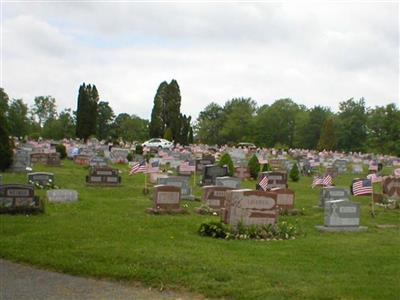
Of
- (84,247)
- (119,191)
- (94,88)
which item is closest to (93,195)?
(119,191)

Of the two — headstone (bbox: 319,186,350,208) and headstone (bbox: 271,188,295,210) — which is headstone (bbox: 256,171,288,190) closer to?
headstone (bbox: 319,186,350,208)

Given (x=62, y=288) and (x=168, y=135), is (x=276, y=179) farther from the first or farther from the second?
(x=168, y=135)

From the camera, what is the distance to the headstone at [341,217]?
15391 mm

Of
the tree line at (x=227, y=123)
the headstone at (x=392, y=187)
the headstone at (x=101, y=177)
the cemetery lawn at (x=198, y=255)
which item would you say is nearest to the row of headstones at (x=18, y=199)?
the cemetery lawn at (x=198, y=255)

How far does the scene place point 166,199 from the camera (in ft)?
57.0

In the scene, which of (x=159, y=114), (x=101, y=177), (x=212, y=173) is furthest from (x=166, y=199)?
(x=159, y=114)

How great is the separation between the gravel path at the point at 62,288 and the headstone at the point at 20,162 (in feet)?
64.3

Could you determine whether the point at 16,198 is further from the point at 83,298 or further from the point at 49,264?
the point at 83,298

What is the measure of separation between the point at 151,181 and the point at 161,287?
738 inches

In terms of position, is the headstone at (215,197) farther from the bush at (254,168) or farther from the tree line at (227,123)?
the tree line at (227,123)

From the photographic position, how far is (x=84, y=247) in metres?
11.1

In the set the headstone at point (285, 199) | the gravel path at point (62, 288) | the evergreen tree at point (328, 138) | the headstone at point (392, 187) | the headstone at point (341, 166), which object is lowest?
the gravel path at point (62, 288)

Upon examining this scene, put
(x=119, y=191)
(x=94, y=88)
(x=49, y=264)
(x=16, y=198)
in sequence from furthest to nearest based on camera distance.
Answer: (x=94, y=88) < (x=119, y=191) < (x=16, y=198) < (x=49, y=264)

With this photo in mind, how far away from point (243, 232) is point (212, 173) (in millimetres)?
14352
